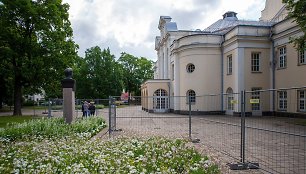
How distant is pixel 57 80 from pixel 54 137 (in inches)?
862

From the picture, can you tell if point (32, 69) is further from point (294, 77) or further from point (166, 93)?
point (294, 77)

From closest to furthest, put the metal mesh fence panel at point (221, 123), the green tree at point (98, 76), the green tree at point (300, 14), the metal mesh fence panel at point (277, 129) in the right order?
the metal mesh fence panel at point (277, 129) → the metal mesh fence panel at point (221, 123) → the green tree at point (300, 14) → the green tree at point (98, 76)

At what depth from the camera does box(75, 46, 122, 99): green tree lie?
66.2m

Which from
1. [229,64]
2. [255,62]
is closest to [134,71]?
[229,64]

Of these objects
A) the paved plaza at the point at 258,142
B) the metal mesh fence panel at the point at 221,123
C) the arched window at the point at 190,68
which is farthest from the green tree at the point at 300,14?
the arched window at the point at 190,68

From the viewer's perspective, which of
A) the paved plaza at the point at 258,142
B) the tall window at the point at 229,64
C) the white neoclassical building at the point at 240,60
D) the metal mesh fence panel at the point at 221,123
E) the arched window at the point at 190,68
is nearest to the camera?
the paved plaza at the point at 258,142

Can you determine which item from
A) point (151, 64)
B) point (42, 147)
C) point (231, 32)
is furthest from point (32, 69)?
point (151, 64)

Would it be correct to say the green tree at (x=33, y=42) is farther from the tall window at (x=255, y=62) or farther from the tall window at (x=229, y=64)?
the tall window at (x=255, y=62)

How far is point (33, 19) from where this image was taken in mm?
30047

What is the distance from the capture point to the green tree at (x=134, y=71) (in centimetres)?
8194

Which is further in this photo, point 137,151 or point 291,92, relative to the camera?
point 137,151

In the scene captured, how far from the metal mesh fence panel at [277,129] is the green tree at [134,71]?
239 ft

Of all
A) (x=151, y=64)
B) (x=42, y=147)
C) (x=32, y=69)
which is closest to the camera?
(x=42, y=147)

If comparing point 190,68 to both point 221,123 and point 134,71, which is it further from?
point 134,71
